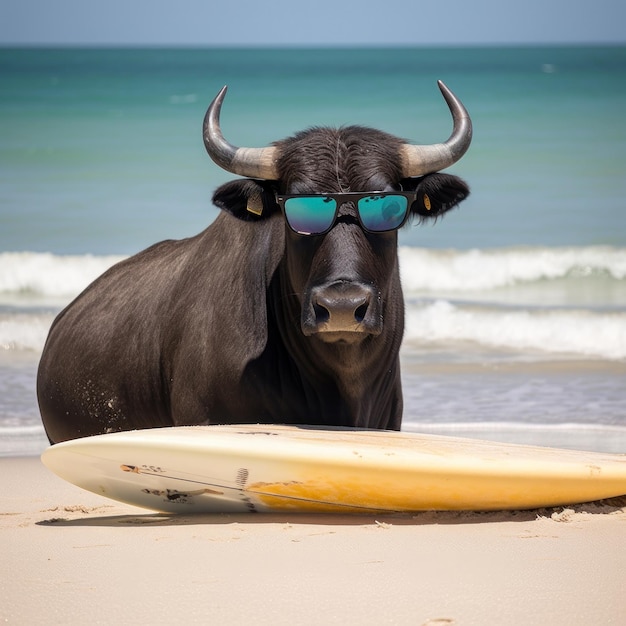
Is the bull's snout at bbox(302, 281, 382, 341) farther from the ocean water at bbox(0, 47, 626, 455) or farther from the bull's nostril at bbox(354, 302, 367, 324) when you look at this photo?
the ocean water at bbox(0, 47, 626, 455)

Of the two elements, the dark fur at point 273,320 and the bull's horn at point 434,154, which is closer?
the dark fur at point 273,320

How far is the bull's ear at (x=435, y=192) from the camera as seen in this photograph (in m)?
6.65

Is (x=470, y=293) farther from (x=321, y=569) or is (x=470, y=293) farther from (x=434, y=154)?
(x=321, y=569)

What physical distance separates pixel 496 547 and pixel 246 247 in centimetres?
275

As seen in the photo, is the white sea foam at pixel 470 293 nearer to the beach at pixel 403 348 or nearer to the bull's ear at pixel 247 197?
the beach at pixel 403 348

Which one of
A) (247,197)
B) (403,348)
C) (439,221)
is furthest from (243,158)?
(439,221)

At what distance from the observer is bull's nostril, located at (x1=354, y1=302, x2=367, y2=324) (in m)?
5.80

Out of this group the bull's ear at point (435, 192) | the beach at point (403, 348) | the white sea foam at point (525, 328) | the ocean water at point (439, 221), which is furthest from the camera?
the white sea foam at point (525, 328)

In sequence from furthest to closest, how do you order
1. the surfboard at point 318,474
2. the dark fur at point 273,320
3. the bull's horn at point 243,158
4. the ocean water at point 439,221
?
the ocean water at point 439,221 → the bull's horn at point 243,158 → the dark fur at point 273,320 → the surfboard at point 318,474

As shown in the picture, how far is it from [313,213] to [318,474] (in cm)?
137

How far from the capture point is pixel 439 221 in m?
21.6

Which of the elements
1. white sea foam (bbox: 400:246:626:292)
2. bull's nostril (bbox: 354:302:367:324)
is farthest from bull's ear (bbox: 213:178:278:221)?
white sea foam (bbox: 400:246:626:292)

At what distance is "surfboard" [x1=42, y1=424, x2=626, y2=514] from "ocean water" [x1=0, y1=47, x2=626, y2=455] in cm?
384

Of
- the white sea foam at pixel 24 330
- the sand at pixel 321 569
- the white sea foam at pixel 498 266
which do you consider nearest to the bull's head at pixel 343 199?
the sand at pixel 321 569
